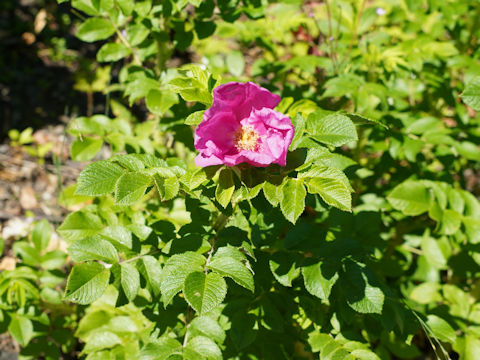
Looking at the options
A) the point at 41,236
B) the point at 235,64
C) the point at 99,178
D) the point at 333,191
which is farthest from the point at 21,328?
the point at 235,64

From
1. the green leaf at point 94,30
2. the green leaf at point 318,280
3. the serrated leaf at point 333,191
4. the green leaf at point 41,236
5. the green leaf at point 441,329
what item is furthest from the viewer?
the green leaf at point 41,236

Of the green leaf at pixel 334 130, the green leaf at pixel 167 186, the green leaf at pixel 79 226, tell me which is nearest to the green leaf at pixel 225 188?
the green leaf at pixel 167 186

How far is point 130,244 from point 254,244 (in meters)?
0.39

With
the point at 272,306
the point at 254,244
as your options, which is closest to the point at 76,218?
the point at 254,244

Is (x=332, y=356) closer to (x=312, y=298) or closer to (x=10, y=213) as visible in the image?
(x=312, y=298)

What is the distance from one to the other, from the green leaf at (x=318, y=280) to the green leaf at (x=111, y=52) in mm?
1111

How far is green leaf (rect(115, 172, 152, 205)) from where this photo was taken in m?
1.03

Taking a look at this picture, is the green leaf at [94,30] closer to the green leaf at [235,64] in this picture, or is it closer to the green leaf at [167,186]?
the green leaf at [235,64]

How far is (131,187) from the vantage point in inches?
41.5

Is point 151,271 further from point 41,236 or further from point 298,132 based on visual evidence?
point 41,236

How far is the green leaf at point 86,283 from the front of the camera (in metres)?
1.12

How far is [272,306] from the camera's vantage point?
141 cm

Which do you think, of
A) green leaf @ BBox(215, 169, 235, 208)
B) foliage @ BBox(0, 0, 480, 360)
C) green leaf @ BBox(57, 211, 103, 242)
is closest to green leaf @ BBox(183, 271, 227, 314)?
foliage @ BBox(0, 0, 480, 360)

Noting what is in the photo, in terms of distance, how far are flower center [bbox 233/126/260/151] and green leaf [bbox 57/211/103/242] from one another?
702mm
